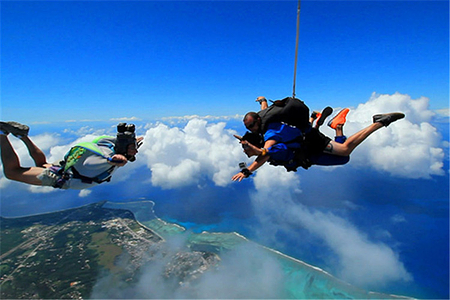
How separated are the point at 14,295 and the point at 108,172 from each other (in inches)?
2690

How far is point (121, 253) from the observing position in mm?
61562

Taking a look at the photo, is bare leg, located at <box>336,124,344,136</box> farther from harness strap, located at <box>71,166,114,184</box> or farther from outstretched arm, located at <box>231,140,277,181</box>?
harness strap, located at <box>71,166,114,184</box>

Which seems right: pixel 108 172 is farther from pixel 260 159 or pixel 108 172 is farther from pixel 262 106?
pixel 262 106

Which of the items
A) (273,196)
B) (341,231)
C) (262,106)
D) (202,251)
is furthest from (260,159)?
(273,196)

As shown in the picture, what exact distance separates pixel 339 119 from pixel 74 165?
16.6 feet

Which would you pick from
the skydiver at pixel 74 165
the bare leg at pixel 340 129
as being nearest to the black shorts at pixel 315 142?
the bare leg at pixel 340 129

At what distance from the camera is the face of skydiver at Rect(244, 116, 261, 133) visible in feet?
12.3

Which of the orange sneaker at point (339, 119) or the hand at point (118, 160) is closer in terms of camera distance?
the hand at point (118, 160)

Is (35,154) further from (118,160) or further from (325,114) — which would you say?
(325,114)

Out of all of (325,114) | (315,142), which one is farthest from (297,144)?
(325,114)

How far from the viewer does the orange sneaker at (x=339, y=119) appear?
166 inches

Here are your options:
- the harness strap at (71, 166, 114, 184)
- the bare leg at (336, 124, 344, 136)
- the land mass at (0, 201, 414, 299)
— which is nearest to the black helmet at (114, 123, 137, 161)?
the harness strap at (71, 166, 114, 184)

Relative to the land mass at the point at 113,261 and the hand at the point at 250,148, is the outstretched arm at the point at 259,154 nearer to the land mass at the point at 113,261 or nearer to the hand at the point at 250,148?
the hand at the point at 250,148

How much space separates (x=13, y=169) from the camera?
3641 mm
